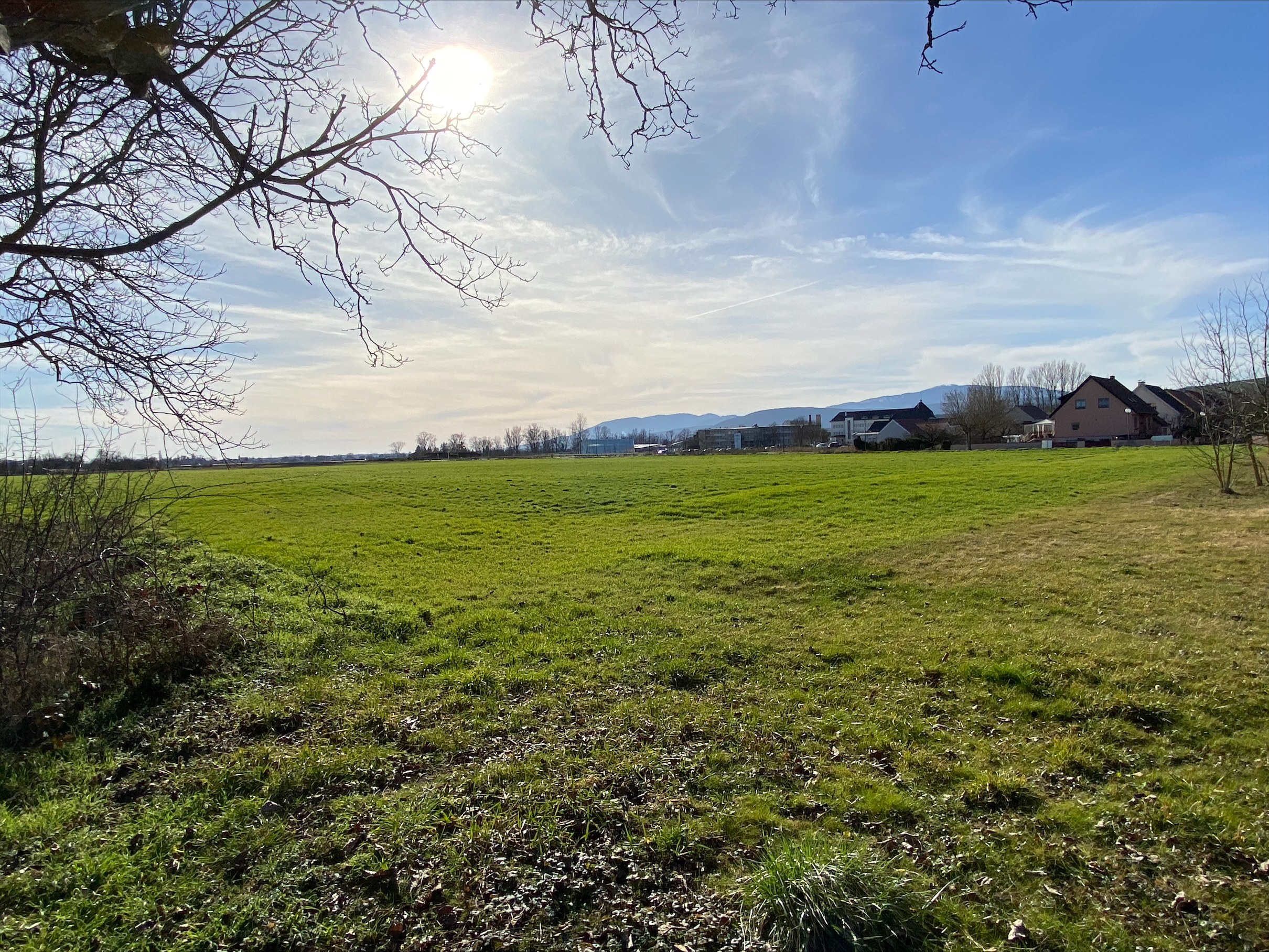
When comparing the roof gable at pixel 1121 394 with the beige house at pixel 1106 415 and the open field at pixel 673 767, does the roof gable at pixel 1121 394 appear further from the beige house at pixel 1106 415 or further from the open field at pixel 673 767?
the open field at pixel 673 767

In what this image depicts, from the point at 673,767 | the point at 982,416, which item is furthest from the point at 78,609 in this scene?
the point at 982,416

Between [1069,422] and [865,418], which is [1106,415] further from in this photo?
[865,418]

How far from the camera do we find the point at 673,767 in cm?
499

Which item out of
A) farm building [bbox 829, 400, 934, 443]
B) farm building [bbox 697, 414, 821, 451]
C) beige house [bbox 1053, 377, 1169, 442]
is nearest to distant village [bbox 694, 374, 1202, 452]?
beige house [bbox 1053, 377, 1169, 442]

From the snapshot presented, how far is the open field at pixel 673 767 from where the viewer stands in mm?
3422

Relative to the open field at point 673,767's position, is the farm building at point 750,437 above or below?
above

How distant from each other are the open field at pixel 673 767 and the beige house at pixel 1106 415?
6102 cm

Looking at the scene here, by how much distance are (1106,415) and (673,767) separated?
74.0 meters

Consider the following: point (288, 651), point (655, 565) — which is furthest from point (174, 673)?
point (655, 565)

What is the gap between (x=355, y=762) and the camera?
202 inches

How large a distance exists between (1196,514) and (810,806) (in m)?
19.4

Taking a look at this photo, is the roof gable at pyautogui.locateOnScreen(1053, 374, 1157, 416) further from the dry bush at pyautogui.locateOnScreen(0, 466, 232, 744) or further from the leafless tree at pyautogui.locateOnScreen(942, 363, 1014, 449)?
the dry bush at pyautogui.locateOnScreen(0, 466, 232, 744)

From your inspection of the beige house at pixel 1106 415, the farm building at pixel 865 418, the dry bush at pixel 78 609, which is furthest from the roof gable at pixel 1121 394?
the dry bush at pixel 78 609

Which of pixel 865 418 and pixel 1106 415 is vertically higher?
pixel 865 418
